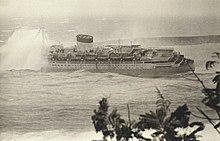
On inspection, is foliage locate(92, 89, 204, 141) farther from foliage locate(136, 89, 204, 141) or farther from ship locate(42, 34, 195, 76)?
ship locate(42, 34, 195, 76)

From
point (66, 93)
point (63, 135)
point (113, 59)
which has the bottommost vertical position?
point (63, 135)

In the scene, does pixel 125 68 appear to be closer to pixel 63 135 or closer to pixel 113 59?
pixel 113 59

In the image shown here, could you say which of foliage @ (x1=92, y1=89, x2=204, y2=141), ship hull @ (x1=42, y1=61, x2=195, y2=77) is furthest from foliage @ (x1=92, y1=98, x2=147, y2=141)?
ship hull @ (x1=42, y1=61, x2=195, y2=77)

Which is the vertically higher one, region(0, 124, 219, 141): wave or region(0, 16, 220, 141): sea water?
region(0, 16, 220, 141): sea water

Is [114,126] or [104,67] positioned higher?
[104,67]

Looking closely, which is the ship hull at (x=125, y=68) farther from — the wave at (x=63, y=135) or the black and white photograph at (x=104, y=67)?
the wave at (x=63, y=135)

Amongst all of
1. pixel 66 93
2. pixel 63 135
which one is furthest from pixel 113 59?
pixel 63 135
